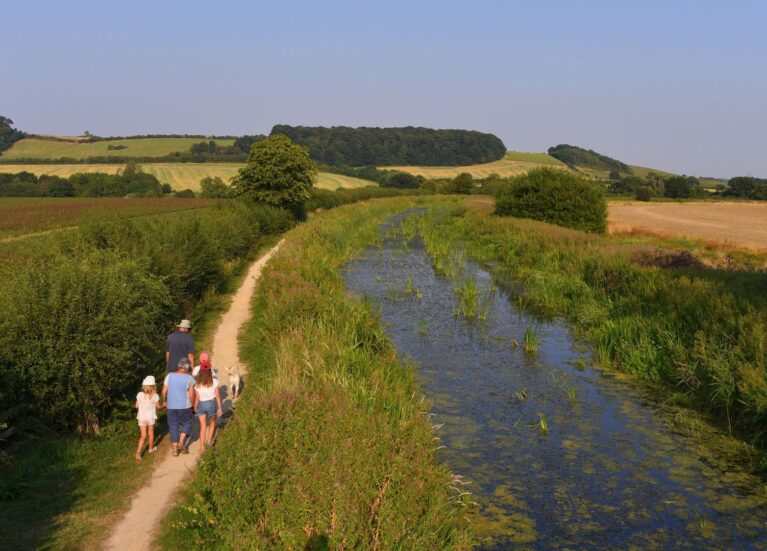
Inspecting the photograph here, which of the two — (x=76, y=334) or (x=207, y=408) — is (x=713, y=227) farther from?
(x=76, y=334)

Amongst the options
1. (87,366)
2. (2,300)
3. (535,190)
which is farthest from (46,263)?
(535,190)

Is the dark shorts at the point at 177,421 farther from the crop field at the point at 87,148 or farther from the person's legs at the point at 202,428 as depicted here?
the crop field at the point at 87,148

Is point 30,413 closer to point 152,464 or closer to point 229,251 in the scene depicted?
point 152,464

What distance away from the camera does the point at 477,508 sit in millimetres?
8516

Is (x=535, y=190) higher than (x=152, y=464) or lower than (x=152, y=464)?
higher

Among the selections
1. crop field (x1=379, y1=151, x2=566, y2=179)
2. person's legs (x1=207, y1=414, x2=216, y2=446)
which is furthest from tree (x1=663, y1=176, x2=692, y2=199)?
person's legs (x1=207, y1=414, x2=216, y2=446)

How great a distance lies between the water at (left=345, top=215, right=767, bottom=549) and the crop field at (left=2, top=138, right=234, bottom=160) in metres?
127

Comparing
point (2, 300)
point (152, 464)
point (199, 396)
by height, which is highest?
point (2, 300)

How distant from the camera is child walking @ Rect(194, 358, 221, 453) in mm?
9711

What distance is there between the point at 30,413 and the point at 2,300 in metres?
1.85

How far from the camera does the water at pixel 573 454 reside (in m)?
8.12

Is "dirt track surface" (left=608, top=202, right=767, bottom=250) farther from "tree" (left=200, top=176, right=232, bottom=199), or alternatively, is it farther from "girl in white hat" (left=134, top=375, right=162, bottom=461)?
"tree" (left=200, top=176, right=232, bottom=199)

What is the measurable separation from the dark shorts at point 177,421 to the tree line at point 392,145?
5631 inches

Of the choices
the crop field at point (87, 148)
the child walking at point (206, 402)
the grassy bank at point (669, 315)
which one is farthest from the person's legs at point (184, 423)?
the crop field at point (87, 148)
